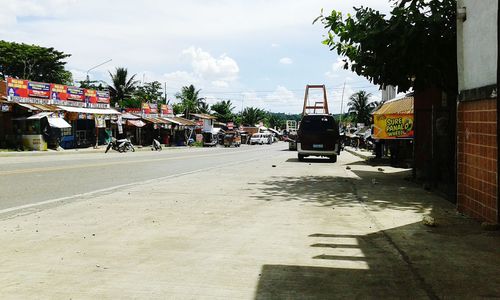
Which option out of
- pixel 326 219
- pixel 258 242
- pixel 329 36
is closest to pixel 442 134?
pixel 329 36

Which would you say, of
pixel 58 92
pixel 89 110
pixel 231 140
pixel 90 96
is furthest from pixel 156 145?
pixel 231 140

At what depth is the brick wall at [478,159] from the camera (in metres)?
5.98

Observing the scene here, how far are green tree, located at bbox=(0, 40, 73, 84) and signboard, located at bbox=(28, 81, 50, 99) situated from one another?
20.4m

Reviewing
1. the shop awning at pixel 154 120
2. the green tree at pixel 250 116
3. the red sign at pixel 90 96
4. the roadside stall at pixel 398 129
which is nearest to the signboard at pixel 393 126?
the roadside stall at pixel 398 129

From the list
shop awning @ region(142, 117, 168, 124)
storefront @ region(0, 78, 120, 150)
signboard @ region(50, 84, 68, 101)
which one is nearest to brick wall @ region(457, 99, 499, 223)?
storefront @ region(0, 78, 120, 150)

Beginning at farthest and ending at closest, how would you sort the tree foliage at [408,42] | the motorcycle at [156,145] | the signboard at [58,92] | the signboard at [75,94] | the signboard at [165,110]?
the signboard at [165,110] < the motorcycle at [156,145] < the signboard at [75,94] < the signboard at [58,92] < the tree foliage at [408,42]

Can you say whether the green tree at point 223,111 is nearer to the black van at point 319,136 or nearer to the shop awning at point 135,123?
the shop awning at point 135,123

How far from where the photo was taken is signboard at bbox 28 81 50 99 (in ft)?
112

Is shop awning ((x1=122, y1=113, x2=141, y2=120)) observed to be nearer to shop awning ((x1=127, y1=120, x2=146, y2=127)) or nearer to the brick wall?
shop awning ((x1=127, y1=120, x2=146, y2=127))

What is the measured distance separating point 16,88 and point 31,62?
26229mm

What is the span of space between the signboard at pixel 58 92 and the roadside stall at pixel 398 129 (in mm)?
26576

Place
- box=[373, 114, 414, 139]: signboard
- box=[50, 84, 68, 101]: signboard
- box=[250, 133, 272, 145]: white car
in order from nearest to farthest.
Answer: box=[373, 114, 414, 139]: signboard
box=[50, 84, 68, 101]: signboard
box=[250, 133, 272, 145]: white car

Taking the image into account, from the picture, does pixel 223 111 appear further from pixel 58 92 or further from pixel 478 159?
pixel 478 159

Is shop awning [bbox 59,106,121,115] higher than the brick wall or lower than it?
higher
